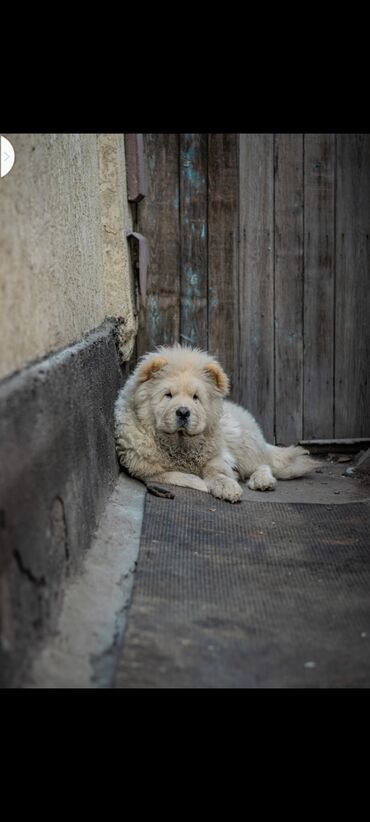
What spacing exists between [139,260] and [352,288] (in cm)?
183

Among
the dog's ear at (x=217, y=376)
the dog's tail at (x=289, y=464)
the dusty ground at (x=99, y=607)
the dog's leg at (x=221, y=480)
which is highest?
the dog's ear at (x=217, y=376)

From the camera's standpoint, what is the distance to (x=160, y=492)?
15.2ft

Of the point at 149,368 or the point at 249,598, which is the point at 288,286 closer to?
the point at 149,368

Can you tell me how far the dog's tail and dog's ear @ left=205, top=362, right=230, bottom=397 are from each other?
88 centimetres

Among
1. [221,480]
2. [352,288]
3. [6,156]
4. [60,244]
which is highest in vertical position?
[6,156]

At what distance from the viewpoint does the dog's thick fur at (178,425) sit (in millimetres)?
5027

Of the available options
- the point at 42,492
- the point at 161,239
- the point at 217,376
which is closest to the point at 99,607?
the point at 42,492

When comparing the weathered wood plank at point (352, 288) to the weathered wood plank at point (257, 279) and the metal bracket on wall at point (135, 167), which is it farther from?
the metal bracket on wall at point (135, 167)

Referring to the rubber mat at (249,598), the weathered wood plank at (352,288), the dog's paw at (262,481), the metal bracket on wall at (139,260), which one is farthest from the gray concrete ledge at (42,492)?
the weathered wood plank at (352,288)

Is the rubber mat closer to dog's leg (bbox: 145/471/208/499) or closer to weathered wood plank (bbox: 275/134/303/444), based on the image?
dog's leg (bbox: 145/471/208/499)

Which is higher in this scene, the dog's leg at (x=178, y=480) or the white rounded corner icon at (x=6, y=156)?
the white rounded corner icon at (x=6, y=156)

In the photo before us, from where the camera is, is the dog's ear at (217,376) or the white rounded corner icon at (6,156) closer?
the white rounded corner icon at (6,156)

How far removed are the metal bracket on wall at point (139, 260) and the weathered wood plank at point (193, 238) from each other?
1.57 ft
